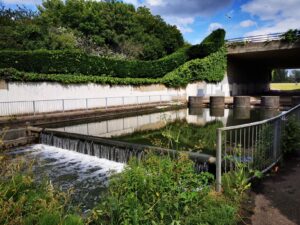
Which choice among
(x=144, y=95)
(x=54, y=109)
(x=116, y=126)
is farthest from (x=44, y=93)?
(x=144, y=95)

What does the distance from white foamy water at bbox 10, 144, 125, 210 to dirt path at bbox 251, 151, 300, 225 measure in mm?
2836

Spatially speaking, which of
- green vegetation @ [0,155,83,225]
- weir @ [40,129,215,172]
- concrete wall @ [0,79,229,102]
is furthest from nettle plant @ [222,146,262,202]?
concrete wall @ [0,79,229,102]

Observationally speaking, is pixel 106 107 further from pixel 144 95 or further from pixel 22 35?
pixel 22 35

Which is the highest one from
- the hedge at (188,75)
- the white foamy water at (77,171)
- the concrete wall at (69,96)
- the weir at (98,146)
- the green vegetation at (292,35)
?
the green vegetation at (292,35)

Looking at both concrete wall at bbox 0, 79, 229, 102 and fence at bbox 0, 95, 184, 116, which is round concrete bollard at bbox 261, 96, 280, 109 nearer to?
concrete wall at bbox 0, 79, 229, 102

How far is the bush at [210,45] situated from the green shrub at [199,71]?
1.85 ft

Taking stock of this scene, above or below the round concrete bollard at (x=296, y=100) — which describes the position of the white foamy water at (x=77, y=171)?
below

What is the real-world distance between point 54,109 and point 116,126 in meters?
5.34

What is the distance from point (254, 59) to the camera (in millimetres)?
32656

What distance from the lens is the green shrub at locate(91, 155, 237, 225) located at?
292 cm

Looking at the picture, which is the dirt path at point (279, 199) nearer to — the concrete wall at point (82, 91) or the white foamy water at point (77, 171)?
the white foamy water at point (77, 171)

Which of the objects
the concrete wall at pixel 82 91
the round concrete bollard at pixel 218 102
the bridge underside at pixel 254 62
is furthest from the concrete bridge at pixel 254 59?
the round concrete bollard at pixel 218 102

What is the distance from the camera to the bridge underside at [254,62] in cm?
2515

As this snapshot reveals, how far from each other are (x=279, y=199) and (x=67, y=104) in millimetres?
15704
